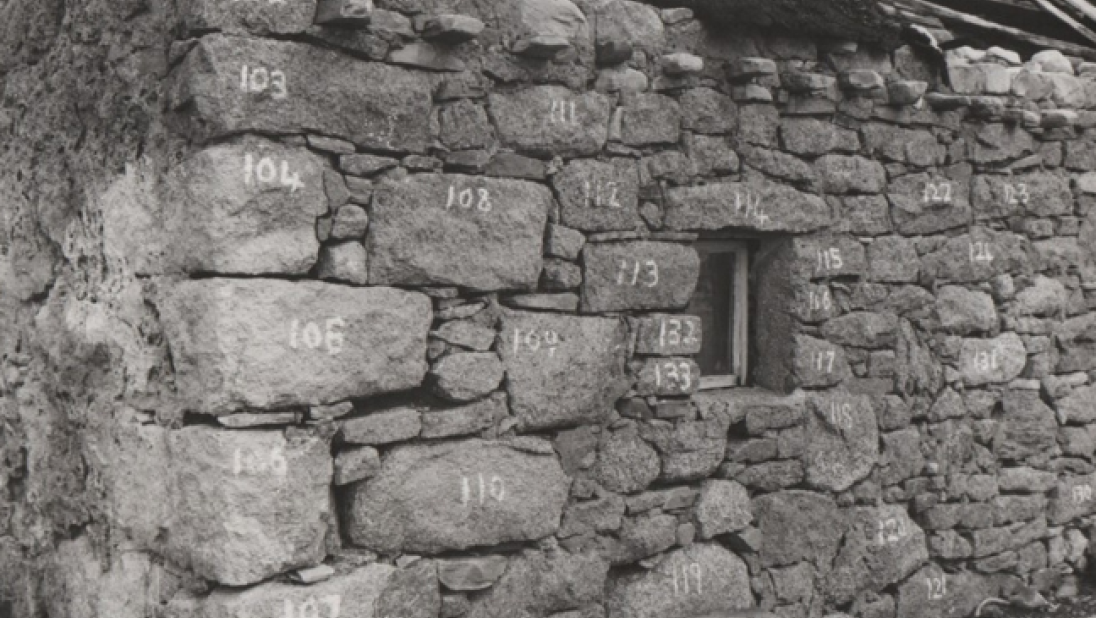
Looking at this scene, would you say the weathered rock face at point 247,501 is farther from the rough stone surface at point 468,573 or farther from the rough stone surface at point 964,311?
the rough stone surface at point 964,311

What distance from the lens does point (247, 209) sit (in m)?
3.82

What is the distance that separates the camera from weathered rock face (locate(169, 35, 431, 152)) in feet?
12.4

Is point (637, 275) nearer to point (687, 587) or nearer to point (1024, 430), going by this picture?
point (687, 587)

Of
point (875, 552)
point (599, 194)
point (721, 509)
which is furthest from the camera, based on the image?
point (875, 552)

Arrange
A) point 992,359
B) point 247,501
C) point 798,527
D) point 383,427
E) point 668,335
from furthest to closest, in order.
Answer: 1. point 992,359
2. point 798,527
3. point 668,335
4. point 383,427
5. point 247,501

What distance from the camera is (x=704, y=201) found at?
4.98 meters

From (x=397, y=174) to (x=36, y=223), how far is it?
72.2 inches

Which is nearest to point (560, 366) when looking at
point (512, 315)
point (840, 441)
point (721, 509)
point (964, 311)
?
point (512, 315)

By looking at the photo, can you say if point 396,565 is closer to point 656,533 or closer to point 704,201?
point 656,533

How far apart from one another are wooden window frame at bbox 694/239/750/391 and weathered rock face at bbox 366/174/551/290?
1.23 metres

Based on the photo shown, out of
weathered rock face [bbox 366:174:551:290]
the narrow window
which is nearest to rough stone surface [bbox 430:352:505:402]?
weathered rock face [bbox 366:174:551:290]

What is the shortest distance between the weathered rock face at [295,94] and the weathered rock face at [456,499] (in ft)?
3.56

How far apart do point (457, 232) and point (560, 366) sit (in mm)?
669

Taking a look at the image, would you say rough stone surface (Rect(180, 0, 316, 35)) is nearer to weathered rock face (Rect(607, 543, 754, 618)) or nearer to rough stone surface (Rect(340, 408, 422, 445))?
rough stone surface (Rect(340, 408, 422, 445))
